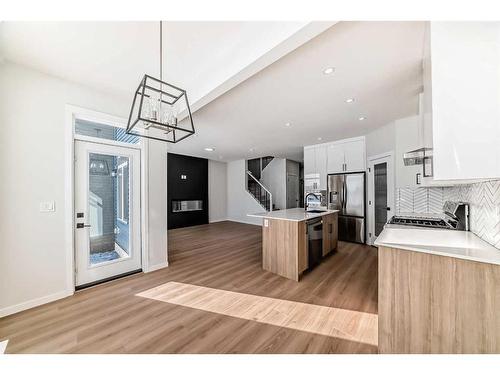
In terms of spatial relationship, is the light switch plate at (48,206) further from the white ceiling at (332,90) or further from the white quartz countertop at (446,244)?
the white quartz countertop at (446,244)

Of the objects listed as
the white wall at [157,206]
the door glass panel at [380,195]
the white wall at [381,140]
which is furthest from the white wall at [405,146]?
the white wall at [157,206]

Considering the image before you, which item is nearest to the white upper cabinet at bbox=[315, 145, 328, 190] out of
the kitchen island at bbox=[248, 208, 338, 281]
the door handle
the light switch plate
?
the kitchen island at bbox=[248, 208, 338, 281]

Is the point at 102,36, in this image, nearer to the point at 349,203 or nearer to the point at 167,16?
the point at 167,16

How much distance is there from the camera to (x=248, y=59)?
1882 millimetres

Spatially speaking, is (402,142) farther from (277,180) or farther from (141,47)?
(277,180)

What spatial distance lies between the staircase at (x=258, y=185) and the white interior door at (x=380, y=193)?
3764 millimetres

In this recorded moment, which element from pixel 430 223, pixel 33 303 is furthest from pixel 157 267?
pixel 430 223

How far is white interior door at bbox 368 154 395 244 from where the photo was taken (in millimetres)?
4133

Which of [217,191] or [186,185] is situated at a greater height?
[186,185]

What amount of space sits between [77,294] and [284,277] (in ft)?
9.06

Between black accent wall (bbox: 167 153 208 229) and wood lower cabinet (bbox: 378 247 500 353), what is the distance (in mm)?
6760

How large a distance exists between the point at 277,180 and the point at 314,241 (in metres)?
5.61

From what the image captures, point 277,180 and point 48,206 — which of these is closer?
point 48,206

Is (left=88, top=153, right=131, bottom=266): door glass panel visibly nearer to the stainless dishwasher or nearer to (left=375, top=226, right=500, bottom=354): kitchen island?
the stainless dishwasher
